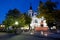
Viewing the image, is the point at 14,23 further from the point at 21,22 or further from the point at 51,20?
the point at 51,20

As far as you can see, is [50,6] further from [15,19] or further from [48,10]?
[15,19]

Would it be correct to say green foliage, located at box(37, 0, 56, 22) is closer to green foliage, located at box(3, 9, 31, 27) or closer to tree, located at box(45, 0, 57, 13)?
tree, located at box(45, 0, 57, 13)

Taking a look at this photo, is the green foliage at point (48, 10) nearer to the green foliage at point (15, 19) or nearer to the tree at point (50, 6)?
the tree at point (50, 6)

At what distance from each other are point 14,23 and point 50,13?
26.5 metres

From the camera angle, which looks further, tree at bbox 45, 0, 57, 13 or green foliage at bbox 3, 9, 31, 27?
green foliage at bbox 3, 9, 31, 27

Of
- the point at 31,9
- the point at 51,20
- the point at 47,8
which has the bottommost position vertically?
the point at 51,20

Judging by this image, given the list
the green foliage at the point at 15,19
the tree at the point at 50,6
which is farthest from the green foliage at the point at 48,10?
the green foliage at the point at 15,19

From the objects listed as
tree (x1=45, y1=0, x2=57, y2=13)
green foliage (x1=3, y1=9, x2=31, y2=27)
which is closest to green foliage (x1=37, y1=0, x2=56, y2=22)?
tree (x1=45, y1=0, x2=57, y2=13)

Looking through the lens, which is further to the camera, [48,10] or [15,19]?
[15,19]

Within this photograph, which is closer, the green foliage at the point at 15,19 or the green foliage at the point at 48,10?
the green foliage at the point at 48,10

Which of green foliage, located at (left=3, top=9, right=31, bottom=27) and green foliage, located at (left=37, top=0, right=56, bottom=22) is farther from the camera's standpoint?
green foliage, located at (left=3, top=9, right=31, bottom=27)

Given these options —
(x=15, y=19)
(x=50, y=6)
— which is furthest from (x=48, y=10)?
(x=15, y=19)

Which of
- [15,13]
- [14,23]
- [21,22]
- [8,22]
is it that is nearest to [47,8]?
[14,23]

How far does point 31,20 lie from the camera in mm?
112938
